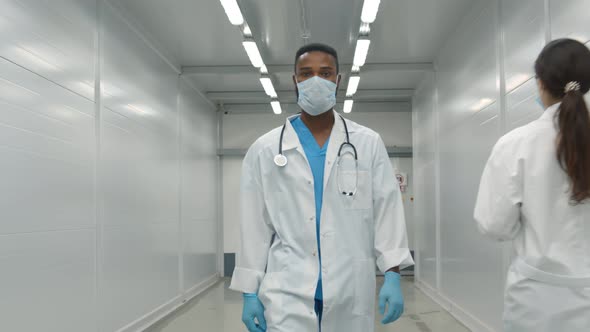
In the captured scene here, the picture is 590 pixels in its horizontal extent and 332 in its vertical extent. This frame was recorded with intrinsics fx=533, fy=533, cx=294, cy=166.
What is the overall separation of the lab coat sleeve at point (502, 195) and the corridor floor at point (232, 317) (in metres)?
3.62

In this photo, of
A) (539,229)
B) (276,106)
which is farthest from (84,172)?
(276,106)

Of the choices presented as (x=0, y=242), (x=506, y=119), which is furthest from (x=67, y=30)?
(x=506, y=119)

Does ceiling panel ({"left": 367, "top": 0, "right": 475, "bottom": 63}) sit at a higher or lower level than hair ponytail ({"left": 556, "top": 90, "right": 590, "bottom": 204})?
higher

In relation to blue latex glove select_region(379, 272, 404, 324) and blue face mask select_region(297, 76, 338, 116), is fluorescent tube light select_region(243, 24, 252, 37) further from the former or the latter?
blue latex glove select_region(379, 272, 404, 324)

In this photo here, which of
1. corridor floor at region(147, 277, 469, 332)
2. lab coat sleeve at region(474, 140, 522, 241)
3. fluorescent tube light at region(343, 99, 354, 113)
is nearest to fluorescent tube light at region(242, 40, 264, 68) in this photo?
fluorescent tube light at region(343, 99, 354, 113)

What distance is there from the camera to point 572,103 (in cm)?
159

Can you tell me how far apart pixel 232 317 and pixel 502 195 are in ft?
15.5

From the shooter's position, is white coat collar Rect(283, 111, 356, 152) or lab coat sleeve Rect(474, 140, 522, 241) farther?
white coat collar Rect(283, 111, 356, 152)

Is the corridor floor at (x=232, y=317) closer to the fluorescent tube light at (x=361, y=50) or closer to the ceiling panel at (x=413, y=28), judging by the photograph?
the fluorescent tube light at (x=361, y=50)

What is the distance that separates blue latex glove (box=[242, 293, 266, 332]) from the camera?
1.91 m

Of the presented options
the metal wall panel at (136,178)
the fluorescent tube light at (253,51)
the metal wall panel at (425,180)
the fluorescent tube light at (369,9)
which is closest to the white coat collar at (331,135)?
the fluorescent tube light at (369,9)

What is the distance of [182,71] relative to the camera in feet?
23.6

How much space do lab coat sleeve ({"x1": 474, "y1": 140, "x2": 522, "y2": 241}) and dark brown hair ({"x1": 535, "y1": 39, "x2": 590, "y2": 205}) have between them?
0.47 feet

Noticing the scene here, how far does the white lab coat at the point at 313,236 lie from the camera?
185 cm
